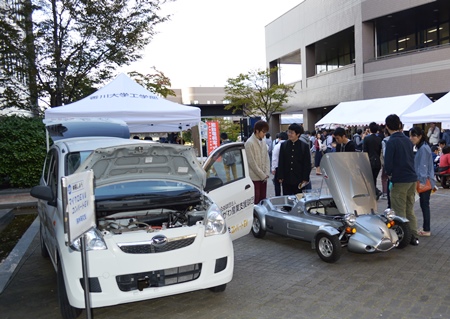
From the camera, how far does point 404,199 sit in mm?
5918

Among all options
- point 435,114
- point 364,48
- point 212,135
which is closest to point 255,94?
point 364,48

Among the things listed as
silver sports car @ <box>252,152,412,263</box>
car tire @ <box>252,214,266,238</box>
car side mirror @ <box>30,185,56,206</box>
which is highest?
car side mirror @ <box>30,185,56,206</box>

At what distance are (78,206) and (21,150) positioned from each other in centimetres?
1128

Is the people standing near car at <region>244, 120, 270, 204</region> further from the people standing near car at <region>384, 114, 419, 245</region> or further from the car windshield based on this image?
the car windshield

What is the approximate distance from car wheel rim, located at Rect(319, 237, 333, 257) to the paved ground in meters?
0.15

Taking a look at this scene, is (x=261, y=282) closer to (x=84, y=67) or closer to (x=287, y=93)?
(x=84, y=67)

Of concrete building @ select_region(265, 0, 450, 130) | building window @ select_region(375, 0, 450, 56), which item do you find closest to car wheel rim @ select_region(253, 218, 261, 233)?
concrete building @ select_region(265, 0, 450, 130)

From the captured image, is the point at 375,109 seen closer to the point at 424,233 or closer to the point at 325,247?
the point at 424,233

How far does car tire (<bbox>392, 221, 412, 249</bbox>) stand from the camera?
18.3ft

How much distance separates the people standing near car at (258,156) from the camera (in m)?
7.22

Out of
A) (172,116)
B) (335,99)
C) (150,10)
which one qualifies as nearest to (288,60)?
(335,99)

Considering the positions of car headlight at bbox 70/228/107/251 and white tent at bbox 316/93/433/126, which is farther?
white tent at bbox 316/93/433/126

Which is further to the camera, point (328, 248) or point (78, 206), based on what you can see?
point (328, 248)

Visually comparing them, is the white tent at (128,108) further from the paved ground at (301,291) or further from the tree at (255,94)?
the tree at (255,94)
